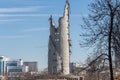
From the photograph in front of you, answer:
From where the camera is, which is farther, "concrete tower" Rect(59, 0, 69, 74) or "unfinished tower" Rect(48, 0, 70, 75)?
"concrete tower" Rect(59, 0, 69, 74)

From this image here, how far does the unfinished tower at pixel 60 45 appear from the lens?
175m

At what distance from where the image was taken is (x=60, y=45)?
588 ft

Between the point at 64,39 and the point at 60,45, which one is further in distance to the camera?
the point at 60,45

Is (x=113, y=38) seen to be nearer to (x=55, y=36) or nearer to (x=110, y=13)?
(x=110, y=13)

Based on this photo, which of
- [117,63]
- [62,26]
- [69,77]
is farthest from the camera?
[62,26]

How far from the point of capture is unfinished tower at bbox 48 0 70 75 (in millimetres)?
175062

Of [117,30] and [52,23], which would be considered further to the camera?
[52,23]

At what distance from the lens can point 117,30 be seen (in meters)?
17.9

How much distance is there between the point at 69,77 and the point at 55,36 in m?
36.8

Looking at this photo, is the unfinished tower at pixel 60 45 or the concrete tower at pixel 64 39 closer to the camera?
the unfinished tower at pixel 60 45

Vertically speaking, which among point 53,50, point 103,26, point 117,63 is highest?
point 53,50

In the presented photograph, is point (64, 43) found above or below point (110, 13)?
above

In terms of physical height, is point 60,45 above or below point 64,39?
below

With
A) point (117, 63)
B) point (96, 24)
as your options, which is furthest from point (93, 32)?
point (117, 63)
